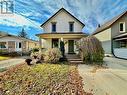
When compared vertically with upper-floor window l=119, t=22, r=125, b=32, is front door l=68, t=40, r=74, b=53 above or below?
below

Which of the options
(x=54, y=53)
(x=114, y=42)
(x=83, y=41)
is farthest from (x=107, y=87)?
(x=114, y=42)

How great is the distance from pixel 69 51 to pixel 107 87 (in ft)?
69.2

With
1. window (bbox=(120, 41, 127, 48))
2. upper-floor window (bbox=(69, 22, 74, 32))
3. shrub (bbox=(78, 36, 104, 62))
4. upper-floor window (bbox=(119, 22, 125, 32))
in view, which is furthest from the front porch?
upper-floor window (bbox=(119, 22, 125, 32))

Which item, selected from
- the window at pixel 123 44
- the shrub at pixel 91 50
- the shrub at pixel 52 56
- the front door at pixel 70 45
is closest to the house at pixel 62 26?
the front door at pixel 70 45

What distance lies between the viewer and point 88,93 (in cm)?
739

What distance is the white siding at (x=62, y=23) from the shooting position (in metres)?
29.3

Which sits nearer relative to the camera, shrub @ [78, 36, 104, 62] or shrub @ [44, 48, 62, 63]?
shrub @ [44, 48, 62, 63]

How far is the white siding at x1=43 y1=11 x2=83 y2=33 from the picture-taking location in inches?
1155

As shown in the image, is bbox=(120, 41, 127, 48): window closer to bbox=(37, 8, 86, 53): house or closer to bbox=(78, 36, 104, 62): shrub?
bbox=(37, 8, 86, 53): house

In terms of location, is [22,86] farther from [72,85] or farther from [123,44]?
[123,44]

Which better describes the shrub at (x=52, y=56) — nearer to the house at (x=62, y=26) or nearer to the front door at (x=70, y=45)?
the house at (x=62, y=26)

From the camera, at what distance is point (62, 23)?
96.6 feet

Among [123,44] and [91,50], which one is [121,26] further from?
[91,50]

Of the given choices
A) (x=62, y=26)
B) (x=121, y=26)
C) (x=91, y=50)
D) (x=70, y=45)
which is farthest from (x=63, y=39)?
(x=121, y=26)
